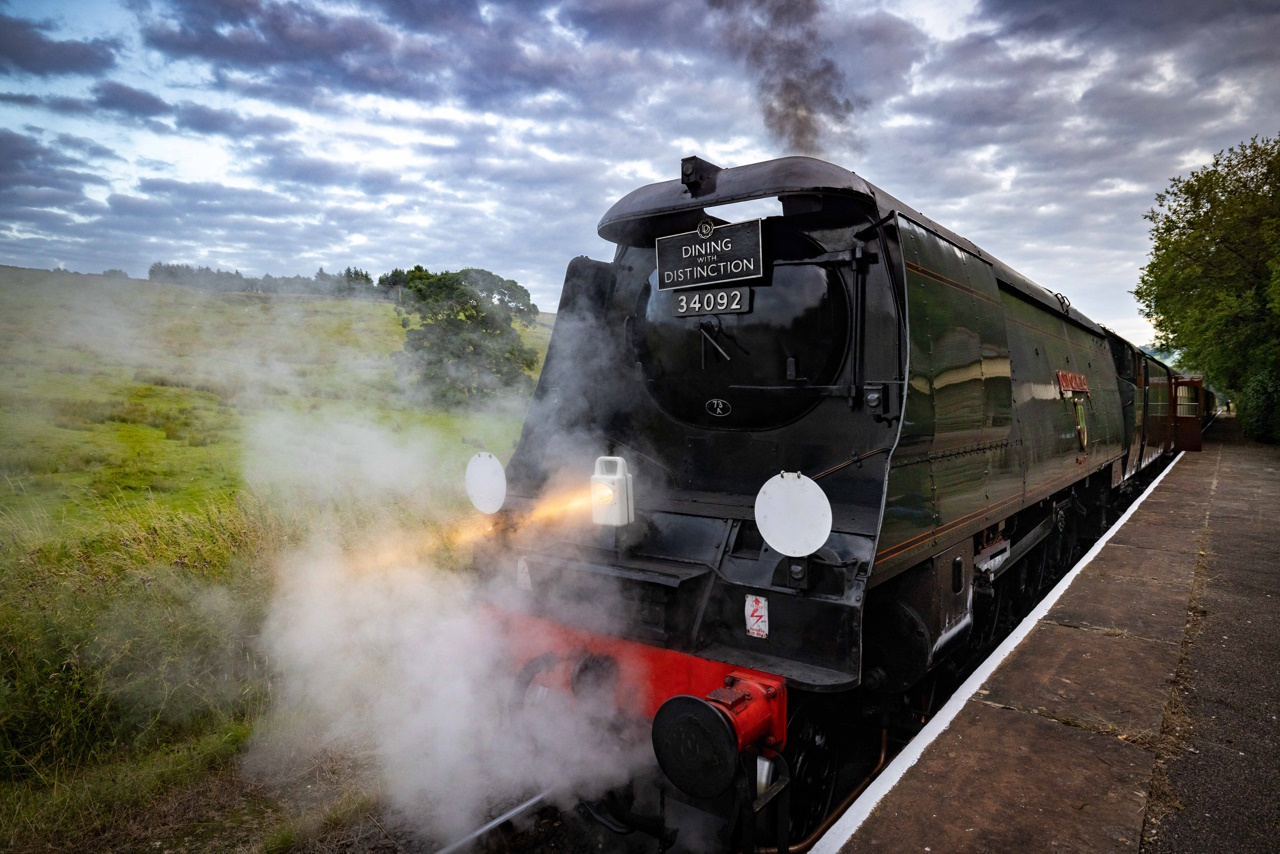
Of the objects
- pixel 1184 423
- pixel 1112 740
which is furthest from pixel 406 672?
pixel 1184 423

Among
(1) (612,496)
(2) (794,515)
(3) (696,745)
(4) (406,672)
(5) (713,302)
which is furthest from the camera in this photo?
(4) (406,672)

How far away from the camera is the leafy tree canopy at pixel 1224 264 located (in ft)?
68.1

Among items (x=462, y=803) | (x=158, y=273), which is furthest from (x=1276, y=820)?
(x=158, y=273)

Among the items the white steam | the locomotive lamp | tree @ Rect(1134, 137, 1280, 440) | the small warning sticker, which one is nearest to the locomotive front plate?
the locomotive lamp

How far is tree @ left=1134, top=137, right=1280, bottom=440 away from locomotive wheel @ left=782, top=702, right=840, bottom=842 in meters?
23.5

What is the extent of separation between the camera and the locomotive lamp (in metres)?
3.08

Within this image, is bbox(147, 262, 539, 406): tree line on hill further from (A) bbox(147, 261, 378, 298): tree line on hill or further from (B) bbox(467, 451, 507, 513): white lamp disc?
(B) bbox(467, 451, 507, 513): white lamp disc

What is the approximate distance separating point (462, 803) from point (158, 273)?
3083mm

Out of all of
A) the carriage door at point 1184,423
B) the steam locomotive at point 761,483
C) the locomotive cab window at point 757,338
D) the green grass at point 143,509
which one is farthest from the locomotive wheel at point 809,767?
the carriage door at point 1184,423

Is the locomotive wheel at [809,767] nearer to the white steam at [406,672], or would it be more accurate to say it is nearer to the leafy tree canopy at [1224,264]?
the white steam at [406,672]

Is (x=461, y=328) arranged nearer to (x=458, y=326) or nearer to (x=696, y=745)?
(x=458, y=326)

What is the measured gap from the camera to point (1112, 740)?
3014 millimetres

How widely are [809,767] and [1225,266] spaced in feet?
87.2

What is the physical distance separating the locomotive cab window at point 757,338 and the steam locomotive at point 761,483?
0.01 m
